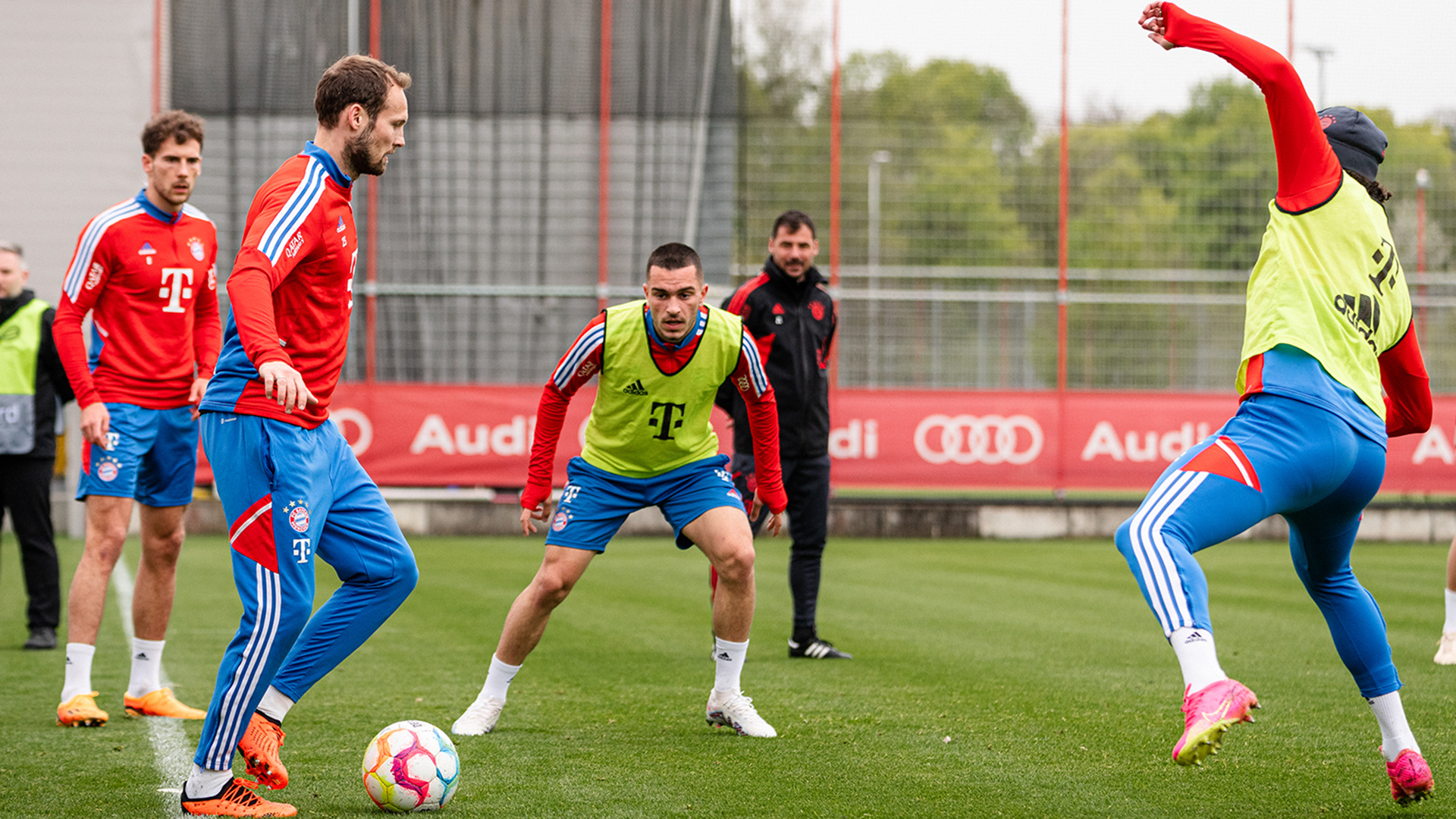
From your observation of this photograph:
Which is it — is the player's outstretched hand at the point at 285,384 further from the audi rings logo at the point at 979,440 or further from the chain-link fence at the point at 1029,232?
the chain-link fence at the point at 1029,232

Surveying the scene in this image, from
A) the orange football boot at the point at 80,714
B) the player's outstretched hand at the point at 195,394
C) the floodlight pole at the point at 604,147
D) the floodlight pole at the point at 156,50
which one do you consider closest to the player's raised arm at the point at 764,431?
the player's outstretched hand at the point at 195,394

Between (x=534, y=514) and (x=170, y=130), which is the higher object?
(x=170, y=130)

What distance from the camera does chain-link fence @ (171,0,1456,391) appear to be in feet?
59.6

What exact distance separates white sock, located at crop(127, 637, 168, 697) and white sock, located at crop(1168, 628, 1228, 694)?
4.28m

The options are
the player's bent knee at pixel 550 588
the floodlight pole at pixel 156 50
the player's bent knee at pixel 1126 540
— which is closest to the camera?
the player's bent knee at pixel 1126 540

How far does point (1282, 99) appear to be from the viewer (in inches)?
148

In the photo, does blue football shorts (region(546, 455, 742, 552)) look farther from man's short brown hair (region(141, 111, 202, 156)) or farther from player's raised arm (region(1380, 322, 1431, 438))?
player's raised arm (region(1380, 322, 1431, 438))

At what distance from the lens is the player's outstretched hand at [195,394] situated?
19.4 feet

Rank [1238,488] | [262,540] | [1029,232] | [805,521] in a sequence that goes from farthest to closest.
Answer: [1029,232] → [805,521] → [262,540] → [1238,488]

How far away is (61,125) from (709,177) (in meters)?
7.90

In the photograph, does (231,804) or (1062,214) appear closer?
(231,804)

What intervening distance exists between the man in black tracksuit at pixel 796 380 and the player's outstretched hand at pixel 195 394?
285cm

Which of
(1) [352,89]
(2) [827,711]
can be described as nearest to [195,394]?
(1) [352,89]

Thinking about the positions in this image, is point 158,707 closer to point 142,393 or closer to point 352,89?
point 142,393
